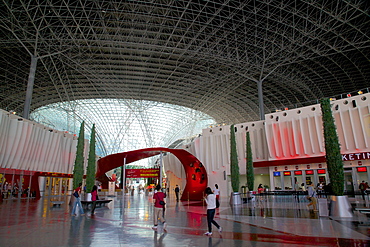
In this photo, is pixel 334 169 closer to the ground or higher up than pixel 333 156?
closer to the ground

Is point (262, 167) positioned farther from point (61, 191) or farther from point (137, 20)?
point (61, 191)

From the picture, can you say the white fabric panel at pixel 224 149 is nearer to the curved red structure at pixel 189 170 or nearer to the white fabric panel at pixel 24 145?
the curved red structure at pixel 189 170

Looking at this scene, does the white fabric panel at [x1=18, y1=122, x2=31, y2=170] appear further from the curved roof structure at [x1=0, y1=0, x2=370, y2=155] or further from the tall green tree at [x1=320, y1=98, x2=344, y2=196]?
the tall green tree at [x1=320, y1=98, x2=344, y2=196]

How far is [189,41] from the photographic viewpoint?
35.3m

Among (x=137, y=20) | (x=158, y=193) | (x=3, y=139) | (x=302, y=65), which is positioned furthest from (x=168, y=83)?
(x=158, y=193)

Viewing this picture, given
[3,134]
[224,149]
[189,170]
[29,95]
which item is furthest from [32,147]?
[224,149]

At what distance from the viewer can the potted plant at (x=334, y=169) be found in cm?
1175

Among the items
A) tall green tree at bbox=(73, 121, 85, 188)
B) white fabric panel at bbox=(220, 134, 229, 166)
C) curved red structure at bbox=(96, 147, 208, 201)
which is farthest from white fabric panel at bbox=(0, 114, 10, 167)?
white fabric panel at bbox=(220, 134, 229, 166)

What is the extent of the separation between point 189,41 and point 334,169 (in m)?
26.9

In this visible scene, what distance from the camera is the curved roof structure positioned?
28344 mm

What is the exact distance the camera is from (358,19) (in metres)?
30.4

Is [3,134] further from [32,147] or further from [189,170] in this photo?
[189,170]

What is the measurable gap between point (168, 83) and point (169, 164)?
50.4ft

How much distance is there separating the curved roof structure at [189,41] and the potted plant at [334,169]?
57.9 ft
